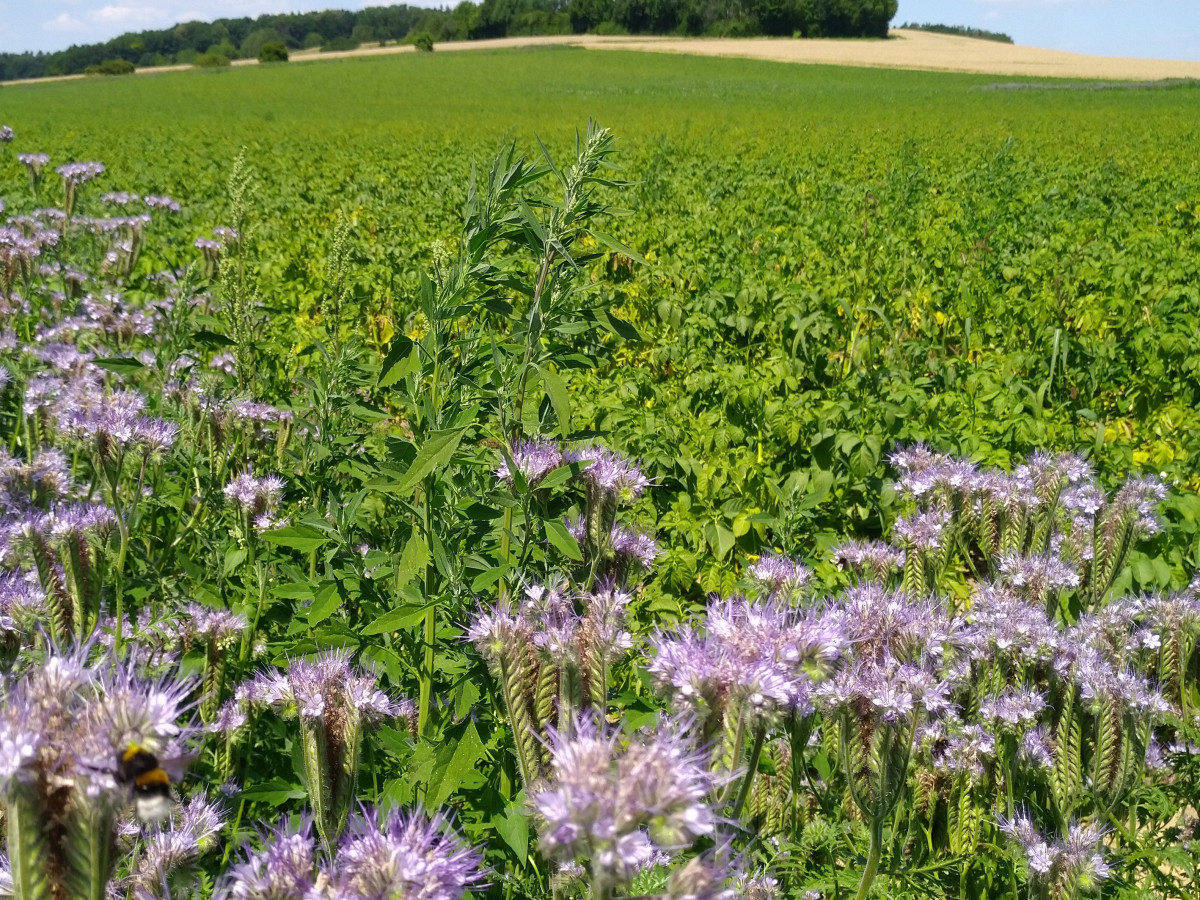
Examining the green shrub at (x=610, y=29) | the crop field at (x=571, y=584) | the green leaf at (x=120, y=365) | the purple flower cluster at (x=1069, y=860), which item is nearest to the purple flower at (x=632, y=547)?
the crop field at (x=571, y=584)

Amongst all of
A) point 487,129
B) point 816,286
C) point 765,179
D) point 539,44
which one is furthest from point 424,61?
point 816,286

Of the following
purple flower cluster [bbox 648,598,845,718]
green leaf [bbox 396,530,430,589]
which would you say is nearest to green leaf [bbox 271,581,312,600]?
green leaf [bbox 396,530,430,589]

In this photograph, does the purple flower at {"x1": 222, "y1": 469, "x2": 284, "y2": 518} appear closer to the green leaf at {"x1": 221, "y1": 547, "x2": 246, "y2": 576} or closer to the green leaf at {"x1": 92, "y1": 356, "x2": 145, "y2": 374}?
the green leaf at {"x1": 221, "y1": 547, "x2": 246, "y2": 576}

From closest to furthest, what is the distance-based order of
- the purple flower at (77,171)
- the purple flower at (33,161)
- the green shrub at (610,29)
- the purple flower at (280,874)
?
the purple flower at (280,874) → the purple flower at (77,171) → the purple flower at (33,161) → the green shrub at (610,29)

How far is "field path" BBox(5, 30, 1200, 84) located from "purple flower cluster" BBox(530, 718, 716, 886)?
231ft

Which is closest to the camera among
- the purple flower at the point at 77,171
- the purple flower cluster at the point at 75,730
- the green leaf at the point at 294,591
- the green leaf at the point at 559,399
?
the purple flower cluster at the point at 75,730

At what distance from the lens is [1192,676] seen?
289 cm

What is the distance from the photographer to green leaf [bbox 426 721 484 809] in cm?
177

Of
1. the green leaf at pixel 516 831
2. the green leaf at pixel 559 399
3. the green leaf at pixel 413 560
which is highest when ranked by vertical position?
the green leaf at pixel 559 399

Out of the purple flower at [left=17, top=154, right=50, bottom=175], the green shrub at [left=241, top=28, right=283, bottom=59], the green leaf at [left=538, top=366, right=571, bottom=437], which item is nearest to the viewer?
the green leaf at [left=538, top=366, right=571, bottom=437]

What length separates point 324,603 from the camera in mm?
2357

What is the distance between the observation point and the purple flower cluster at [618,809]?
89 cm

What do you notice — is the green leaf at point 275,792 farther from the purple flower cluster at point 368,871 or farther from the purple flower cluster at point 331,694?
the purple flower cluster at point 368,871

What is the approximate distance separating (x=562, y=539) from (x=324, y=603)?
0.73 metres
